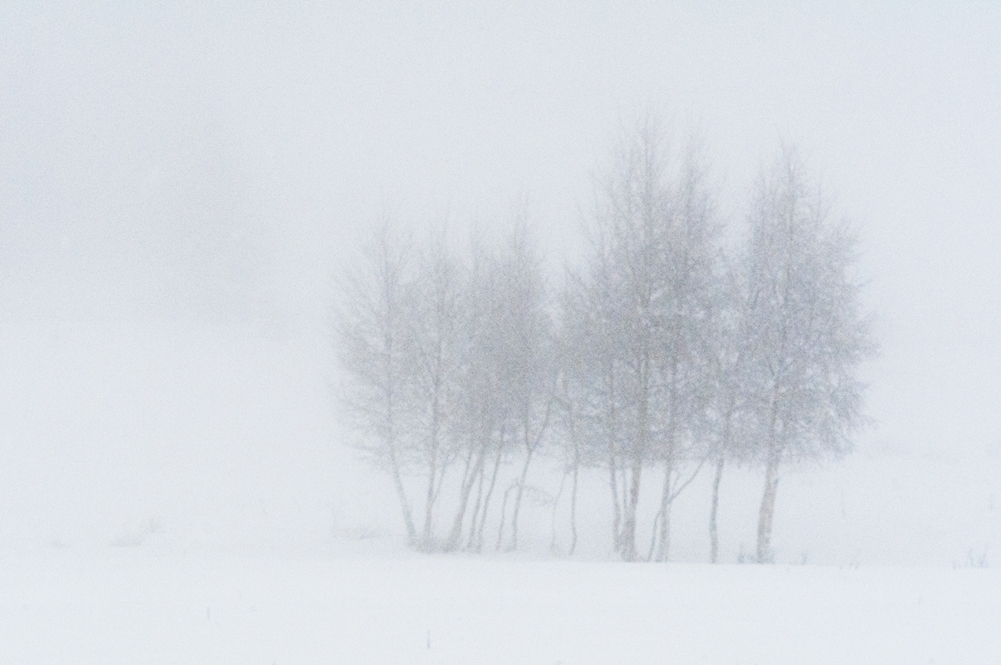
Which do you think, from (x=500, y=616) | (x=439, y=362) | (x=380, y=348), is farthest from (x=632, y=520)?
(x=500, y=616)

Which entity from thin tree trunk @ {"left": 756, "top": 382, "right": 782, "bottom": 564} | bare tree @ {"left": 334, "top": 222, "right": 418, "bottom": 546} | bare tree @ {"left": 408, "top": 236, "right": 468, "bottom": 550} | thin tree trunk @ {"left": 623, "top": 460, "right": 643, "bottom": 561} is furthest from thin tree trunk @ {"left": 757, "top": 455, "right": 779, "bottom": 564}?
bare tree @ {"left": 334, "top": 222, "right": 418, "bottom": 546}

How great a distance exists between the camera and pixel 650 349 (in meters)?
18.4

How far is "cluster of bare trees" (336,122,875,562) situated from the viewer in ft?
60.7

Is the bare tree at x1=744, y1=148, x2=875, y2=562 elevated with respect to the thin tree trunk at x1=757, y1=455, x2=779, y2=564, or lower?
elevated

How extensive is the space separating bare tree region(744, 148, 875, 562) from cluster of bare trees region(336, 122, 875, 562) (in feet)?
0.13

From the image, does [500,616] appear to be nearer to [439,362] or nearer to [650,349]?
[650,349]

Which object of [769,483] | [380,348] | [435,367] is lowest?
[769,483]

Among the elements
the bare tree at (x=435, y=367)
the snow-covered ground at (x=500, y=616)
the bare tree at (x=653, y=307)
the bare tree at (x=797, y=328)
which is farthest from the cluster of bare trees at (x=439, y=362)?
the snow-covered ground at (x=500, y=616)

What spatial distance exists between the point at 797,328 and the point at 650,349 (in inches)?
129

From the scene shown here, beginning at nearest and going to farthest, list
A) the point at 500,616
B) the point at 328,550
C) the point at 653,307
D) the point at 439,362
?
the point at 500,616
the point at 653,307
the point at 328,550
the point at 439,362

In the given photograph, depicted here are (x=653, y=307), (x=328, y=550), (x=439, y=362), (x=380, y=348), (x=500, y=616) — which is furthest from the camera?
A: (x=380, y=348)

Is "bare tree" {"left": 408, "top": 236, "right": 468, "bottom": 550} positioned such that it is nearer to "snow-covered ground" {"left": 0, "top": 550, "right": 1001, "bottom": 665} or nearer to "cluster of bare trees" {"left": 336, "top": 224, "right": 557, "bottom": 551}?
"cluster of bare trees" {"left": 336, "top": 224, "right": 557, "bottom": 551}

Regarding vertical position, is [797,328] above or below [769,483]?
above

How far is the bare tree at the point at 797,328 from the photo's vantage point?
18.6 meters
